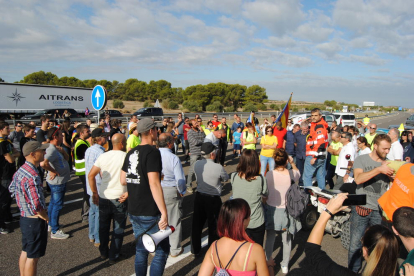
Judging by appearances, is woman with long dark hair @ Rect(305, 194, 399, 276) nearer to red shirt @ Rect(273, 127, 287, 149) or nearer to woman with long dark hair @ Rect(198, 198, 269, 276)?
woman with long dark hair @ Rect(198, 198, 269, 276)

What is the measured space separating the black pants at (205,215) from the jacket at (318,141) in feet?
11.6

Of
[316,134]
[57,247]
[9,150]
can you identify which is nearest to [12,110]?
[9,150]

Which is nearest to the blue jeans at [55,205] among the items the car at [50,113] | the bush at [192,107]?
the car at [50,113]

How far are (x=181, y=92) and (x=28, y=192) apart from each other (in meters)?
66.7

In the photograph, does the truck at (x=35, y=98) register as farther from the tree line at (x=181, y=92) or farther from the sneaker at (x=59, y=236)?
the tree line at (x=181, y=92)

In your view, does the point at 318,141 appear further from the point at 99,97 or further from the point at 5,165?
the point at 5,165

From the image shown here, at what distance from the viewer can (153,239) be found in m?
2.67

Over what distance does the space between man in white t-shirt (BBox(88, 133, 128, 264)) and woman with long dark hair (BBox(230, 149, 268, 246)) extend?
5.36 ft

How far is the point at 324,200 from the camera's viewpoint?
477 centimetres

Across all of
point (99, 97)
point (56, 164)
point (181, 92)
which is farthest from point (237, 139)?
point (181, 92)

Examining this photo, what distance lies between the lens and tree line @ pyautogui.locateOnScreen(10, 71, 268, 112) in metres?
59.5

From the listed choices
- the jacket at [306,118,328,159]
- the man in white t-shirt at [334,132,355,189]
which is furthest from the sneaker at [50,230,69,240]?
the man in white t-shirt at [334,132,355,189]

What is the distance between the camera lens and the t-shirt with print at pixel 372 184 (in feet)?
11.0

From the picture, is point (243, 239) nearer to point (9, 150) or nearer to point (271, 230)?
point (271, 230)
